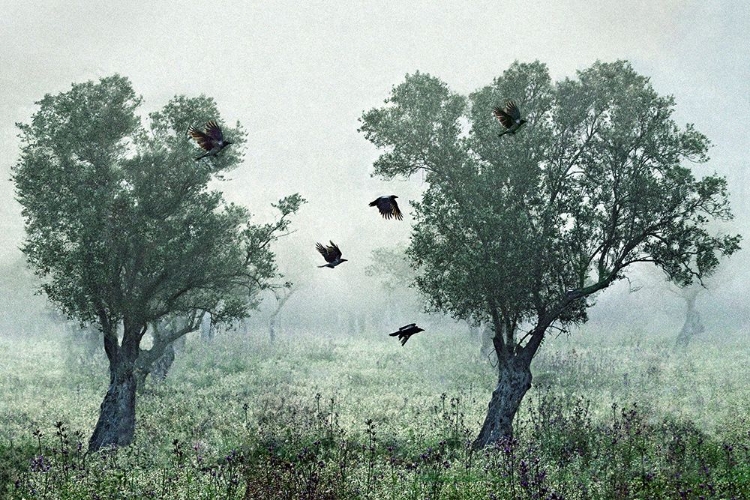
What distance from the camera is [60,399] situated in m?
29.5

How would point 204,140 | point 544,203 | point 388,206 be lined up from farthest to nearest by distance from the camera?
point 544,203 → point 204,140 → point 388,206

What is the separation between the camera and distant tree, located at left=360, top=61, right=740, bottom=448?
61.2ft

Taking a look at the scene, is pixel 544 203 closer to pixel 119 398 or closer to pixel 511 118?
pixel 511 118

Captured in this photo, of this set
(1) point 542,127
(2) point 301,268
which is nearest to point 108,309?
(1) point 542,127

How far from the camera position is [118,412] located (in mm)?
20766

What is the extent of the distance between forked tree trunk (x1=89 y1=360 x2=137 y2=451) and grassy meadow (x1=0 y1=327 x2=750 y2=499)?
694 millimetres

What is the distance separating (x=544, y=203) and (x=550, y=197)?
621mm

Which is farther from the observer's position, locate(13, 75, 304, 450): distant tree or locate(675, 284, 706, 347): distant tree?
locate(675, 284, 706, 347): distant tree

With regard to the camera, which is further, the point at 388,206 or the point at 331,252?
the point at 388,206

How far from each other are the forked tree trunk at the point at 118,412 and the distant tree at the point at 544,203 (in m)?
11.0

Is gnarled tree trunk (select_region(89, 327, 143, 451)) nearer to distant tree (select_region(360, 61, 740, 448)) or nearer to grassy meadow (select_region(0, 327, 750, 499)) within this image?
grassy meadow (select_region(0, 327, 750, 499))

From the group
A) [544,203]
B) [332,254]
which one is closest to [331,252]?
[332,254]

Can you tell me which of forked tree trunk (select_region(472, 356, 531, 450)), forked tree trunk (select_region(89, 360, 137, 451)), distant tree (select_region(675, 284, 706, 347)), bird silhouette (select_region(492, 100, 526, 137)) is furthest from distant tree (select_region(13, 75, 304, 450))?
distant tree (select_region(675, 284, 706, 347))

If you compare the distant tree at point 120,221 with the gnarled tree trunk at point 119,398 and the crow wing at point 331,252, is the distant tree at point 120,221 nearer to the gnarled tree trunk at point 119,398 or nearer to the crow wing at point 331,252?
the gnarled tree trunk at point 119,398
